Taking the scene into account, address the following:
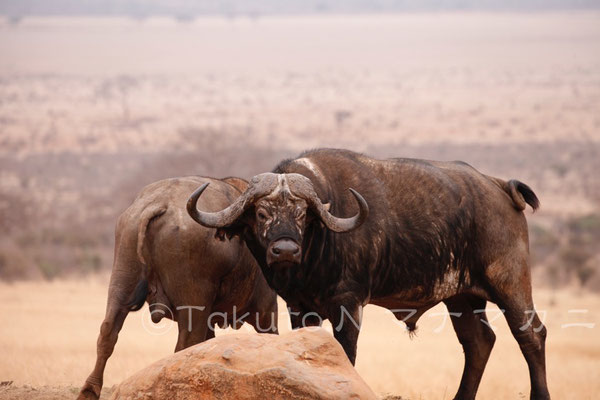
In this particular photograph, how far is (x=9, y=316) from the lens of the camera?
71.6 ft

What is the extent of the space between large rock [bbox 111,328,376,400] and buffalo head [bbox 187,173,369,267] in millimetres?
1160

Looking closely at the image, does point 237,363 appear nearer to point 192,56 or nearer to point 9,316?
point 9,316

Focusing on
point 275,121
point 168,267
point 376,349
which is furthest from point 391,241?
point 275,121

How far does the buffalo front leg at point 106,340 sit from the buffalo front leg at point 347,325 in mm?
1834

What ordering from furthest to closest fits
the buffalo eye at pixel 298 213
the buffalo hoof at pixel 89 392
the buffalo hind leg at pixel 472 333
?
1. the buffalo hind leg at pixel 472 333
2. the buffalo hoof at pixel 89 392
3. the buffalo eye at pixel 298 213

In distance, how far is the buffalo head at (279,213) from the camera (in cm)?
930

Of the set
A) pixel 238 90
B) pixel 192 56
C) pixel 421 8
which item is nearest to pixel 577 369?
pixel 238 90

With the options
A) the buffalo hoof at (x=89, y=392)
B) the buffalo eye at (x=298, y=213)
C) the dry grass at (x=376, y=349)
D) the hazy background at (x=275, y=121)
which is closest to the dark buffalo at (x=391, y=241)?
the buffalo eye at (x=298, y=213)

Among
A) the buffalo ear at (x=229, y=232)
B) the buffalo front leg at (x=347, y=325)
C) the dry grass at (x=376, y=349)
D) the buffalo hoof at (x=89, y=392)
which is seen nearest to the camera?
the buffalo ear at (x=229, y=232)

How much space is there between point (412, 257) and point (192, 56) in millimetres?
110605

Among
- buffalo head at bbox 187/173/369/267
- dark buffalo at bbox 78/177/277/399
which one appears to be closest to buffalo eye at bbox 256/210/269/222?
buffalo head at bbox 187/173/369/267

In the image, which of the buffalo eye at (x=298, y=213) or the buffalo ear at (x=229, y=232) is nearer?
the buffalo eye at (x=298, y=213)

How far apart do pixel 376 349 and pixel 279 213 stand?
33.7 feet

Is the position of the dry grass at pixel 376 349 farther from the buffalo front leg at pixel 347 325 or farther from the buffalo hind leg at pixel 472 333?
the buffalo front leg at pixel 347 325
